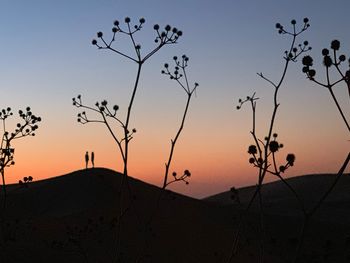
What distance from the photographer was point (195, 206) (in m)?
29.6

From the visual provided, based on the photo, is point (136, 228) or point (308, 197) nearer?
point (136, 228)

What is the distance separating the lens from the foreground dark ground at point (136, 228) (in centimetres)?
1859

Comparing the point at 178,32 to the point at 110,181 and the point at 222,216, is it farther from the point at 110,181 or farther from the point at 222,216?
the point at 110,181

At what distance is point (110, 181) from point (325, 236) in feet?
40.7

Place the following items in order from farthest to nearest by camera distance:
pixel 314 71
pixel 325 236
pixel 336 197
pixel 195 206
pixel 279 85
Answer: pixel 336 197 < pixel 195 206 < pixel 325 236 < pixel 279 85 < pixel 314 71

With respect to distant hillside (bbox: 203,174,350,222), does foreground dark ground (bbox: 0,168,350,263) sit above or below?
below

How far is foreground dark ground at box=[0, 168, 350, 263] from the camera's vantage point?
1859 centimetres

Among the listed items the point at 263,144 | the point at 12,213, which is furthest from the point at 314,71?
the point at 12,213

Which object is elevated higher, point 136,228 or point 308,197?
point 308,197

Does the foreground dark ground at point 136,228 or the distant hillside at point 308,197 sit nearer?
the foreground dark ground at point 136,228

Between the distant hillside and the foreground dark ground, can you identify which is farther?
the distant hillside

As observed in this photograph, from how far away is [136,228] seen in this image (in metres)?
22.3

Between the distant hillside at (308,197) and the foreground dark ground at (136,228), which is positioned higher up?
the distant hillside at (308,197)

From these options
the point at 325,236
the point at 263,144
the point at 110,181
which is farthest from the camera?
the point at 110,181
